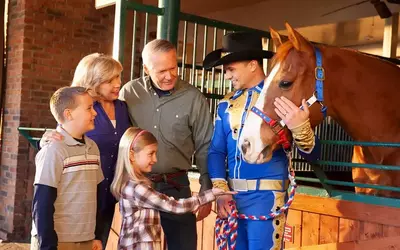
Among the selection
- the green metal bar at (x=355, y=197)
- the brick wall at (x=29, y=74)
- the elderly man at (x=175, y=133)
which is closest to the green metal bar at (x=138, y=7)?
the elderly man at (x=175, y=133)

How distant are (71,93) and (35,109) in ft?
13.9

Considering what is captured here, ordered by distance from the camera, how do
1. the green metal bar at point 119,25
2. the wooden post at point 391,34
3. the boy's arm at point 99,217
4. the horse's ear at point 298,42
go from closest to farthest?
the horse's ear at point 298,42 < the boy's arm at point 99,217 < the green metal bar at point 119,25 < the wooden post at point 391,34

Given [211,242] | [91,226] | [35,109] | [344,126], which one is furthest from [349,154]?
[35,109]

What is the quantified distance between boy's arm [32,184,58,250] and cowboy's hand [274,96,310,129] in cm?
89

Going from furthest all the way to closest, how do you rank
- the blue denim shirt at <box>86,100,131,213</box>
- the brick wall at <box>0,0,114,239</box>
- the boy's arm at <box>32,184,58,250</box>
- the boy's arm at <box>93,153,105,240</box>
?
1. the brick wall at <box>0,0,114,239</box>
2. the blue denim shirt at <box>86,100,131,213</box>
3. the boy's arm at <box>93,153,105,240</box>
4. the boy's arm at <box>32,184,58,250</box>

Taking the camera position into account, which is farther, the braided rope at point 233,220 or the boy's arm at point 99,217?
the boy's arm at point 99,217

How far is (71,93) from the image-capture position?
6.96 ft

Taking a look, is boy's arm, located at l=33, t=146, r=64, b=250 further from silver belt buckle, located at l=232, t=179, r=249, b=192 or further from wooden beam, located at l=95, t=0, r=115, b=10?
wooden beam, located at l=95, t=0, r=115, b=10

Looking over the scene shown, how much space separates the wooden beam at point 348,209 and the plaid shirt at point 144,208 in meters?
0.71

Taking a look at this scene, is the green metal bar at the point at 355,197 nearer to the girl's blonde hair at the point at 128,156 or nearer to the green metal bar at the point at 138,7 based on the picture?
the girl's blonde hair at the point at 128,156

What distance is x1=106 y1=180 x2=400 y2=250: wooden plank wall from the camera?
2268 mm

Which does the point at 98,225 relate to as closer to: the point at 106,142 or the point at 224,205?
the point at 106,142

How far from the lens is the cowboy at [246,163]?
2026 mm

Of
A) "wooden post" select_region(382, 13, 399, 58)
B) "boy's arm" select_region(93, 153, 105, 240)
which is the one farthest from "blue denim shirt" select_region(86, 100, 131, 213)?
"wooden post" select_region(382, 13, 399, 58)
